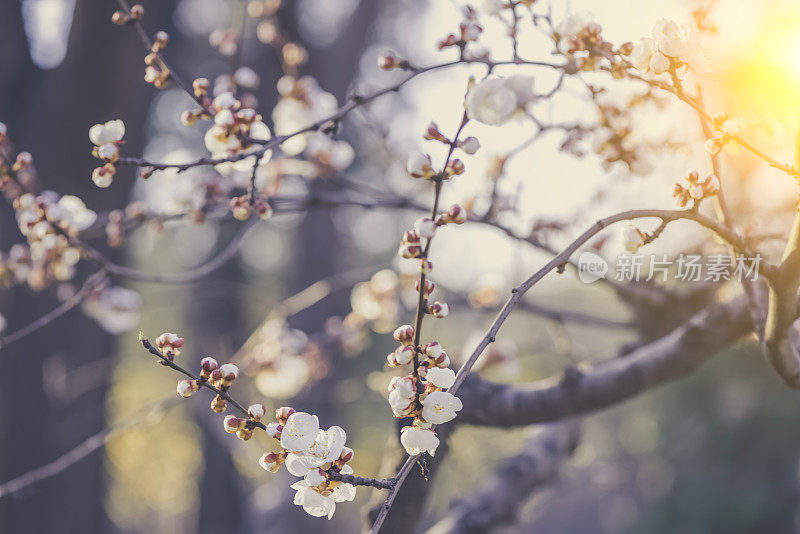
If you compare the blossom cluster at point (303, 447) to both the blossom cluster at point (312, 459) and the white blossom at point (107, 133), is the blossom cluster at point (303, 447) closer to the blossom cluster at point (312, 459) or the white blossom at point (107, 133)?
→ the blossom cluster at point (312, 459)

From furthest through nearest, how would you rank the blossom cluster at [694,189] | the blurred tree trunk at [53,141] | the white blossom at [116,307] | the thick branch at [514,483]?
the blurred tree trunk at [53,141] < the white blossom at [116,307] < the thick branch at [514,483] < the blossom cluster at [694,189]

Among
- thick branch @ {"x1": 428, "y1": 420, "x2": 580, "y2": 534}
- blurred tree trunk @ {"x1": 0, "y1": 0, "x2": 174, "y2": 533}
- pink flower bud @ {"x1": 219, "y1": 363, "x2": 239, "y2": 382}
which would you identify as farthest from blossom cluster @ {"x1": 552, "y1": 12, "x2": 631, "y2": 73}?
blurred tree trunk @ {"x1": 0, "y1": 0, "x2": 174, "y2": 533}

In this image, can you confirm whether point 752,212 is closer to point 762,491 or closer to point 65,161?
point 65,161

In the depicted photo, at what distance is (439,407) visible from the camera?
2.19 ft

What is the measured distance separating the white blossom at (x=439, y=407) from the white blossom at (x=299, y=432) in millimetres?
130

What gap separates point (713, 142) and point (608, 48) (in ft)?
0.65

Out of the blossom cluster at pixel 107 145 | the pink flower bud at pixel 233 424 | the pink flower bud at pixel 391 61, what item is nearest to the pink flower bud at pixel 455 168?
the pink flower bud at pixel 391 61

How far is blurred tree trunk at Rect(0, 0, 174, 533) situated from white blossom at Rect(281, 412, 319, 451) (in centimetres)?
226

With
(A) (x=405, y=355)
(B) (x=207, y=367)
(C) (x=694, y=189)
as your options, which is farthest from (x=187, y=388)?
(C) (x=694, y=189)

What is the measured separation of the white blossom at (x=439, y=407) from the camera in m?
0.66

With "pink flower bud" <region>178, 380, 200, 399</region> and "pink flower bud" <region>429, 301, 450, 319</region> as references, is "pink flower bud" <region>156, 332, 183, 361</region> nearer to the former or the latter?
"pink flower bud" <region>178, 380, 200, 399</region>

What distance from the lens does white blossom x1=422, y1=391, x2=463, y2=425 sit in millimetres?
656

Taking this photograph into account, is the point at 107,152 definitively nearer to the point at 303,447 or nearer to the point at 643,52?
the point at 303,447

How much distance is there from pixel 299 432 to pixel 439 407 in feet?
0.54
